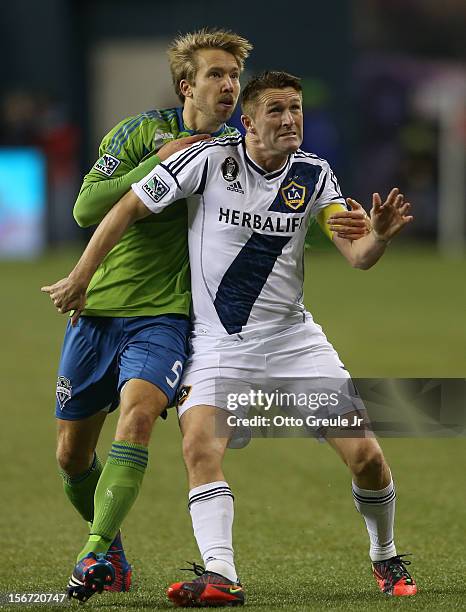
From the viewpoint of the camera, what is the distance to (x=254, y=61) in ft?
85.3

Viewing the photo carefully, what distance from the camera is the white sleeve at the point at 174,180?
193 inches

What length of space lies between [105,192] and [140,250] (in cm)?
30

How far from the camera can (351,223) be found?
16.2ft

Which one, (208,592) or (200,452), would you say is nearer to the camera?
(208,592)

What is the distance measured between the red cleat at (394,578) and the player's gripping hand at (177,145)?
173 centimetres

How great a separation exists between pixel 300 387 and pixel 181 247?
75 cm

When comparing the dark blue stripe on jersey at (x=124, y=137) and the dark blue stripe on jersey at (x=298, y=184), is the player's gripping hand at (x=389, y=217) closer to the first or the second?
the dark blue stripe on jersey at (x=298, y=184)

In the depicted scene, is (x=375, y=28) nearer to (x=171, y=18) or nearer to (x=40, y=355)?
(x=171, y=18)

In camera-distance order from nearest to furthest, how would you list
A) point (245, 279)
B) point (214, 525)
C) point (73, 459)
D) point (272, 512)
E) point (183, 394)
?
point (214, 525) → point (183, 394) → point (245, 279) → point (73, 459) → point (272, 512)

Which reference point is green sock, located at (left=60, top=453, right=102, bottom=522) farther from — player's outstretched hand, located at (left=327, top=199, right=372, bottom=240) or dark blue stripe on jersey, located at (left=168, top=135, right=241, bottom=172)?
player's outstretched hand, located at (left=327, top=199, right=372, bottom=240)

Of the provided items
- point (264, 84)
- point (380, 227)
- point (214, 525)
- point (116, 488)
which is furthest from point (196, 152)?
point (214, 525)

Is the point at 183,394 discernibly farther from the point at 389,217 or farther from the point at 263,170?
the point at 389,217

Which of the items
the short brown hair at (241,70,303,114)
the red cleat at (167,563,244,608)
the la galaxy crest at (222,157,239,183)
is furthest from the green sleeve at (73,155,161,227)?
the red cleat at (167,563,244,608)

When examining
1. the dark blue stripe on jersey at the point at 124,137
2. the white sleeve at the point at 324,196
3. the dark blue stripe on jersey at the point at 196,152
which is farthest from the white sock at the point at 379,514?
the dark blue stripe on jersey at the point at 124,137
